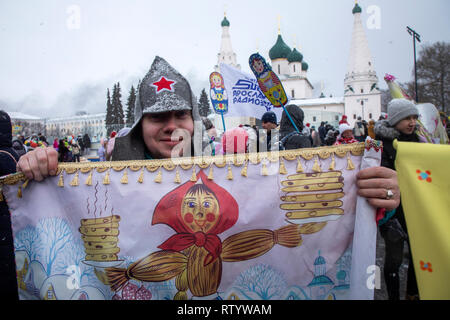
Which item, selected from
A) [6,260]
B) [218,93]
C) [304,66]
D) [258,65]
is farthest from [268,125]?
[304,66]

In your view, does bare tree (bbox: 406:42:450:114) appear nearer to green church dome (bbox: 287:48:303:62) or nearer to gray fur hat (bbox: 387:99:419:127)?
green church dome (bbox: 287:48:303:62)

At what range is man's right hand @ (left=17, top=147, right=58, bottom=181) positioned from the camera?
159 cm

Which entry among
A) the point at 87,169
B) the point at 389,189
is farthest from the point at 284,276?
the point at 87,169

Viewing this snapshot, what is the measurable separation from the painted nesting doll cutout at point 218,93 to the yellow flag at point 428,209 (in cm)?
548

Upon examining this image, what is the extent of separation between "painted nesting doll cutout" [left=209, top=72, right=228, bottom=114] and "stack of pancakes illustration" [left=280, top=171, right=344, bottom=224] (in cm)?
533

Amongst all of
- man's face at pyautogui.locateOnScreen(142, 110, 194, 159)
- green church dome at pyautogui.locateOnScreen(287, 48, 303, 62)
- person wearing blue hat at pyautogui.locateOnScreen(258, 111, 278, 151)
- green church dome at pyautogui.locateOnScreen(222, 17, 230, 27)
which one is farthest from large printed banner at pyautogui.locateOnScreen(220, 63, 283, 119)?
green church dome at pyautogui.locateOnScreen(287, 48, 303, 62)

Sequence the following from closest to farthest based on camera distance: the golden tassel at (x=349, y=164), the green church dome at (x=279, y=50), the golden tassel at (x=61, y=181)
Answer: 1. the golden tassel at (x=349, y=164)
2. the golden tassel at (x=61, y=181)
3. the green church dome at (x=279, y=50)

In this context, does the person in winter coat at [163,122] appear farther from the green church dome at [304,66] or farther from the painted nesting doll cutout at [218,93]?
the green church dome at [304,66]

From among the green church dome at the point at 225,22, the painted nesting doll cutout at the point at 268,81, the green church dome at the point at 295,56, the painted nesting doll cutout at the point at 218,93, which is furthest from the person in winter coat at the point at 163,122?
the green church dome at the point at 295,56

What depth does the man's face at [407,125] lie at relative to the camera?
A: 2.41 metres

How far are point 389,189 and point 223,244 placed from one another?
95cm

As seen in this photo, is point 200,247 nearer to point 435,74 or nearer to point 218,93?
point 218,93

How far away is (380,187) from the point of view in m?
1.46
